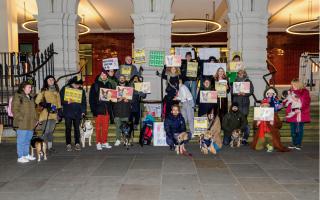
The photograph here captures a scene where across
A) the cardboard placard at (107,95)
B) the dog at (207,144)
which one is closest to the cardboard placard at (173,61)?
the cardboard placard at (107,95)

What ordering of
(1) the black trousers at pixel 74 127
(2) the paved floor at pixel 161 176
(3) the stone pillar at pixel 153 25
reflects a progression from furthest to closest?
(3) the stone pillar at pixel 153 25, (1) the black trousers at pixel 74 127, (2) the paved floor at pixel 161 176

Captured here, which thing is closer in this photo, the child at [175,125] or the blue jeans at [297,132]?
the child at [175,125]

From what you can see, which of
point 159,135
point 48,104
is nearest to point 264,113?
point 159,135

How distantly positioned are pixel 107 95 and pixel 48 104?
148cm

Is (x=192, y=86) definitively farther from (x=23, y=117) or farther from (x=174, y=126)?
(x=23, y=117)

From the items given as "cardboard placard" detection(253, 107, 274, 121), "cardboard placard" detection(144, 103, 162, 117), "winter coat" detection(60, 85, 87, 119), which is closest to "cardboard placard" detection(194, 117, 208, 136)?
"cardboard placard" detection(253, 107, 274, 121)

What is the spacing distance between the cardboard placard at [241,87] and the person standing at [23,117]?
5.35 m

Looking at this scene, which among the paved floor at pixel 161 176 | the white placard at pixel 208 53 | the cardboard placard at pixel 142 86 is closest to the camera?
the paved floor at pixel 161 176

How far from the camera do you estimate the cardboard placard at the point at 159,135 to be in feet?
28.3

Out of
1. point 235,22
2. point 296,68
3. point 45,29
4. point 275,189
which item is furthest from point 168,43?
point 296,68

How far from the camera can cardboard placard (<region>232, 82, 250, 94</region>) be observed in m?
8.96

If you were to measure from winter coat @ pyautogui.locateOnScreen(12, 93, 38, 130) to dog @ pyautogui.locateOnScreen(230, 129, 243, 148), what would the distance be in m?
5.15

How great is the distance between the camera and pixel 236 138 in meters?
8.72

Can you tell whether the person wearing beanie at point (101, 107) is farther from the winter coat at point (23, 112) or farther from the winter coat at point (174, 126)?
the winter coat at point (174, 126)
